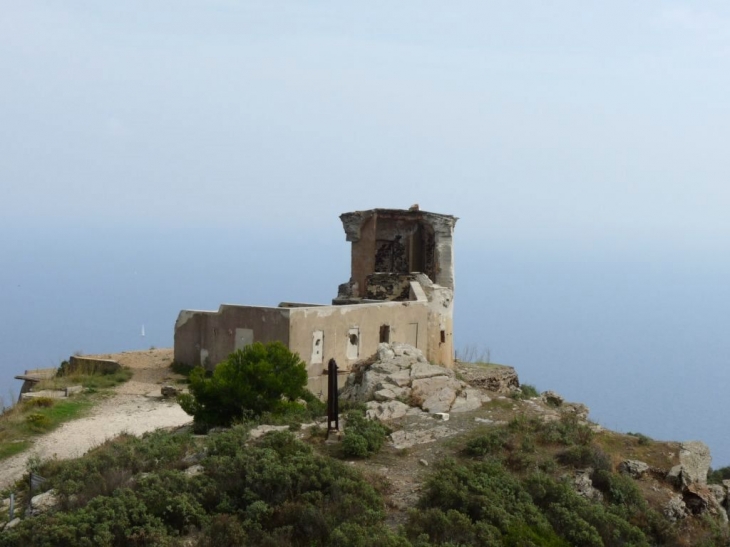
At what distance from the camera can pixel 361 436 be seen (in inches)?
521

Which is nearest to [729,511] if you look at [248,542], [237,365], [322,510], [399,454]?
[399,454]

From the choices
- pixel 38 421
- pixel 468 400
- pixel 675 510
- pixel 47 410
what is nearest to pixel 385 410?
pixel 468 400

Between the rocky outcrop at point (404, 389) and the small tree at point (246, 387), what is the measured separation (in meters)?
1.12

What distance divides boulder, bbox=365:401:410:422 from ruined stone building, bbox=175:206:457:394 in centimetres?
578

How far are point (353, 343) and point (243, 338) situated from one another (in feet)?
8.68

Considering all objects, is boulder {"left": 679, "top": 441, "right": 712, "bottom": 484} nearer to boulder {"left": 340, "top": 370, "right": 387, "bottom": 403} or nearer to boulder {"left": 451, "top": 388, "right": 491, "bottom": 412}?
boulder {"left": 451, "top": 388, "right": 491, "bottom": 412}

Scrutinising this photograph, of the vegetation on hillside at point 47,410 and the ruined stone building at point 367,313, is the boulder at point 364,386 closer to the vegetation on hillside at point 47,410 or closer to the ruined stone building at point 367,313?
the ruined stone building at point 367,313

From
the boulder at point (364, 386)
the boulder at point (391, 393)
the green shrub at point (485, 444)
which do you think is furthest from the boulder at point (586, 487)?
the boulder at point (364, 386)

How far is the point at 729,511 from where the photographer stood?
1330 centimetres

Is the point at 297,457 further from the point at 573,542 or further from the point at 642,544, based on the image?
the point at 642,544

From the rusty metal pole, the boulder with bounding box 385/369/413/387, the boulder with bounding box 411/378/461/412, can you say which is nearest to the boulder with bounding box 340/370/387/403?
the boulder with bounding box 385/369/413/387

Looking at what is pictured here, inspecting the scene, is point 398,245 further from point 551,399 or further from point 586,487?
point 586,487

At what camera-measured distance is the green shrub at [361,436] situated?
12953 millimetres

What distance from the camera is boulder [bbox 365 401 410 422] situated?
14.7 m
